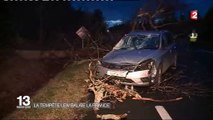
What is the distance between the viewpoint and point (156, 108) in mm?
7828

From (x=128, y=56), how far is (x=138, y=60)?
1.52 ft

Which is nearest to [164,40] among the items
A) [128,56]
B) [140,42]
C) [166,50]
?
[166,50]

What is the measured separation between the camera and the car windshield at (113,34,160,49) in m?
10.7

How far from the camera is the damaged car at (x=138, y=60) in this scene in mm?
9008

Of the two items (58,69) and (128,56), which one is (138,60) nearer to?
(128,56)

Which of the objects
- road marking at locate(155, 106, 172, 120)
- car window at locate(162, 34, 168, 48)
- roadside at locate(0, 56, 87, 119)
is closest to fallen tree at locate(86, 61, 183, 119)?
roadside at locate(0, 56, 87, 119)

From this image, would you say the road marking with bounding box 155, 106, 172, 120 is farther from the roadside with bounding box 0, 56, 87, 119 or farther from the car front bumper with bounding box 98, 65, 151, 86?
the roadside with bounding box 0, 56, 87, 119

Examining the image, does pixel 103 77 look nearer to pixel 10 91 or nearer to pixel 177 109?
pixel 177 109

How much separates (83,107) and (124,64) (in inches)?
72.8

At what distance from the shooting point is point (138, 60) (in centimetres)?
918

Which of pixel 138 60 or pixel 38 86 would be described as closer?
pixel 138 60

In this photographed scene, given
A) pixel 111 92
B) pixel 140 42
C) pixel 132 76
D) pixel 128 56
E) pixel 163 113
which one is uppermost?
pixel 140 42

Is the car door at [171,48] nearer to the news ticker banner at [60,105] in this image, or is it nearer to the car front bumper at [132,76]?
the car front bumper at [132,76]

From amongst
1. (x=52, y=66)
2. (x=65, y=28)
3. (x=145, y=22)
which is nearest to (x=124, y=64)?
(x=52, y=66)
